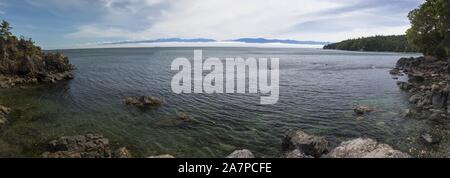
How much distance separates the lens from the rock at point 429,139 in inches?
906

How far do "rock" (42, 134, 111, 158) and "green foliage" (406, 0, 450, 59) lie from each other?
83.3 metres

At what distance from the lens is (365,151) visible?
1819 centimetres

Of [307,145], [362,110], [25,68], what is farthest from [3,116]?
[362,110]

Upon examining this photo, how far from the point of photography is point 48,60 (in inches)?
2943

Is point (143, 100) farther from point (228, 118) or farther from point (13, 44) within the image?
point (13, 44)

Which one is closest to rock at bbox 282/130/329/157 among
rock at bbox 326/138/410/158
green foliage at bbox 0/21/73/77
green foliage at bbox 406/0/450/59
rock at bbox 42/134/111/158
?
rock at bbox 326/138/410/158

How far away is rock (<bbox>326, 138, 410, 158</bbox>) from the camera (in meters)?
Answer: 16.8

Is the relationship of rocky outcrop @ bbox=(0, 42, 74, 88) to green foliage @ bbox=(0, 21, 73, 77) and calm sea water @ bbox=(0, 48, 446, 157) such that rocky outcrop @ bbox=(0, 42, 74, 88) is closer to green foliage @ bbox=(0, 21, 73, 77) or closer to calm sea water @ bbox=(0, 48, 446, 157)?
green foliage @ bbox=(0, 21, 73, 77)

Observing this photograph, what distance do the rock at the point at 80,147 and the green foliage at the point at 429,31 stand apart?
3278 inches

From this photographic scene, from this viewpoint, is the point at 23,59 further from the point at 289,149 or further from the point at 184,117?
the point at 289,149

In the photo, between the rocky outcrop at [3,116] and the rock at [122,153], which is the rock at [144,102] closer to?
the rocky outcrop at [3,116]

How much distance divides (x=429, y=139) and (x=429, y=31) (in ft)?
250

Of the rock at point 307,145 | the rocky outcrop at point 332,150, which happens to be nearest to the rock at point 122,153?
the rocky outcrop at point 332,150
